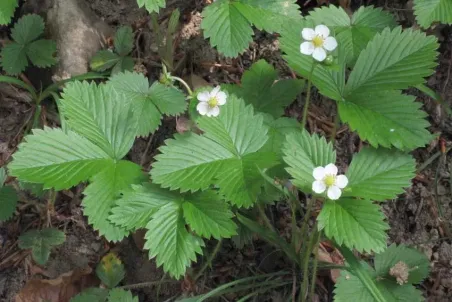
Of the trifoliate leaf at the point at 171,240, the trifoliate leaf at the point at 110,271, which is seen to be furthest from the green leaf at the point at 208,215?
the trifoliate leaf at the point at 110,271

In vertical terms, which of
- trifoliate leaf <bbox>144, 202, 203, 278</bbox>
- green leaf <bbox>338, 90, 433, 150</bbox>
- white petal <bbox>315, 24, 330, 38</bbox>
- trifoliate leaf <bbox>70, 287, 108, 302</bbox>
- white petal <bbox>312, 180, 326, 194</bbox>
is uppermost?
white petal <bbox>315, 24, 330, 38</bbox>

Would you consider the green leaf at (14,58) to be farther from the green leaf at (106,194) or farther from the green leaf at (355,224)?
the green leaf at (355,224)

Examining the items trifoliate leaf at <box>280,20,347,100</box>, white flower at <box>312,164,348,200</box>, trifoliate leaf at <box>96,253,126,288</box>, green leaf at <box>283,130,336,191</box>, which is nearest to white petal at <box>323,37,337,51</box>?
trifoliate leaf at <box>280,20,347,100</box>

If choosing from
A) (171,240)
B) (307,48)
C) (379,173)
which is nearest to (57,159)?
(171,240)

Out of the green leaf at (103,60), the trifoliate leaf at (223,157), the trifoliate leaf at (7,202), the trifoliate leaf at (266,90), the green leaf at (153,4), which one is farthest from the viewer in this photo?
the green leaf at (103,60)

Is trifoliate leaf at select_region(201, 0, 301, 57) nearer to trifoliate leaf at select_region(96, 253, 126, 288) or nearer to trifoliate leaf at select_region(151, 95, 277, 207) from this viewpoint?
trifoliate leaf at select_region(151, 95, 277, 207)

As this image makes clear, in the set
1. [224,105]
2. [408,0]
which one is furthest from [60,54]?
[408,0]

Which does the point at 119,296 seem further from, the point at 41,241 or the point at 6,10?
the point at 6,10
